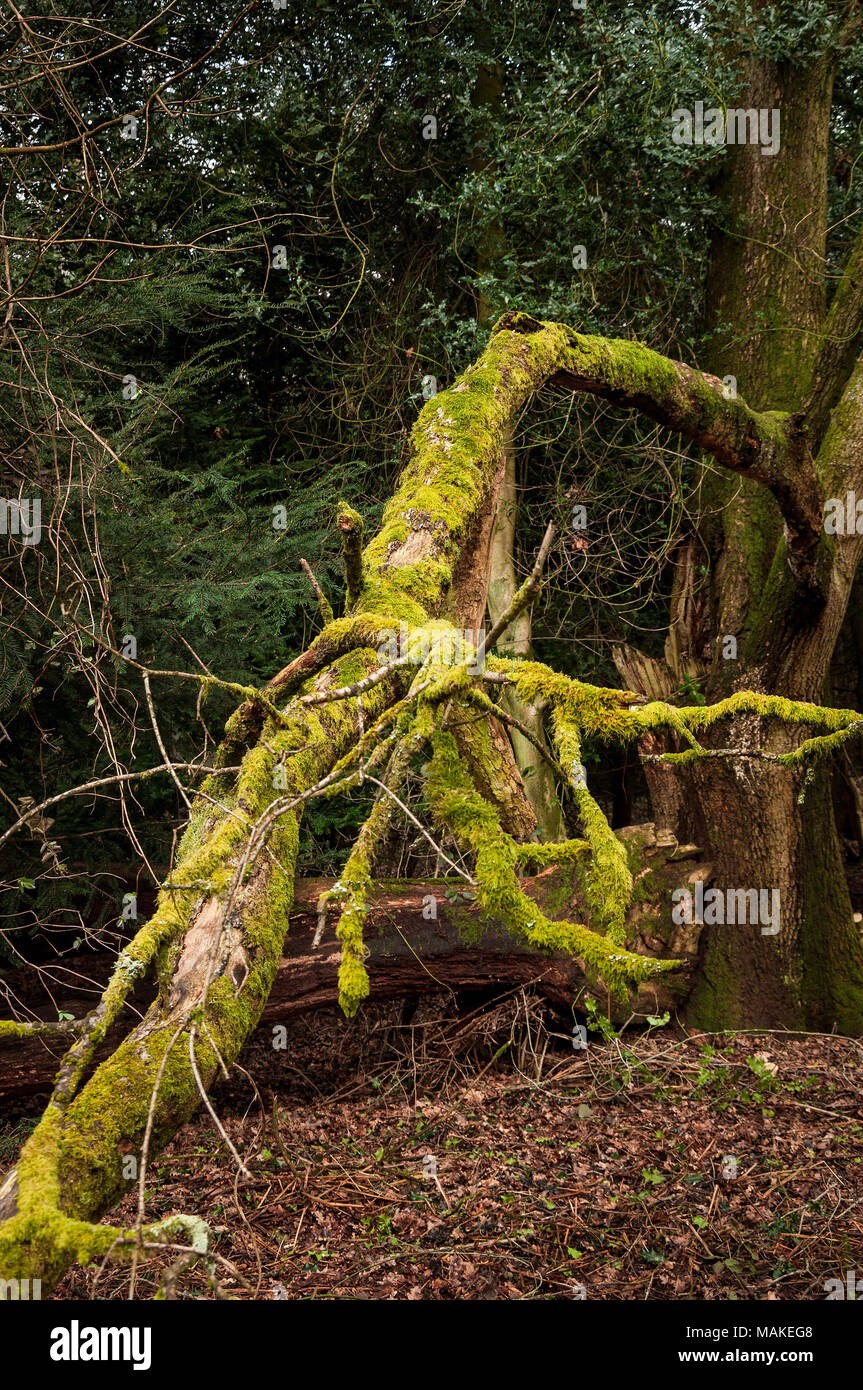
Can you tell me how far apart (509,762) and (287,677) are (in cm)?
248

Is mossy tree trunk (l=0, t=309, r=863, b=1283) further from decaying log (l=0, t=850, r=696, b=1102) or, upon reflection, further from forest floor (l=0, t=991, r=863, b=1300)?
decaying log (l=0, t=850, r=696, b=1102)

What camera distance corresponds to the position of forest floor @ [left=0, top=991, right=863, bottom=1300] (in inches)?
131

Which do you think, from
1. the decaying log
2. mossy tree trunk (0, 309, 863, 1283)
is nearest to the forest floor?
the decaying log

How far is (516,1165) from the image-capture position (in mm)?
4047

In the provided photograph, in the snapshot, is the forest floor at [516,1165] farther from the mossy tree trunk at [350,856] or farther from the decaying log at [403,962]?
the mossy tree trunk at [350,856]

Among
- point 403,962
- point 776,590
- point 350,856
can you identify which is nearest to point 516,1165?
point 403,962

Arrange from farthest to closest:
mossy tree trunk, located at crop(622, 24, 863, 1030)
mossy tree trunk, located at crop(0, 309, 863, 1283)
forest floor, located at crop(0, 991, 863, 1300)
Result: mossy tree trunk, located at crop(622, 24, 863, 1030) < forest floor, located at crop(0, 991, 863, 1300) < mossy tree trunk, located at crop(0, 309, 863, 1283)

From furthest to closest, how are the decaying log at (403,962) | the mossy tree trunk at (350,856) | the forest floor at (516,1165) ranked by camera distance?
the decaying log at (403,962) < the forest floor at (516,1165) < the mossy tree trunk at (350,856)

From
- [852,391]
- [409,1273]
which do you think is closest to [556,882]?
[409,1273]

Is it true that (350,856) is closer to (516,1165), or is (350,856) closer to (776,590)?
(516,1165)

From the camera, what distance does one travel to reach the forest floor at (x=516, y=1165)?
3.33 m

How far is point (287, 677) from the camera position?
9.20 feet

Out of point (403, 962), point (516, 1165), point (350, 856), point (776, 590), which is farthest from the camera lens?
point (776, 590)

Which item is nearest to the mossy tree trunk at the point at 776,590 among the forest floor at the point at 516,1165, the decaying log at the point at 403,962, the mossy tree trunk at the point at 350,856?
the forest floor at the point at 516,1165
